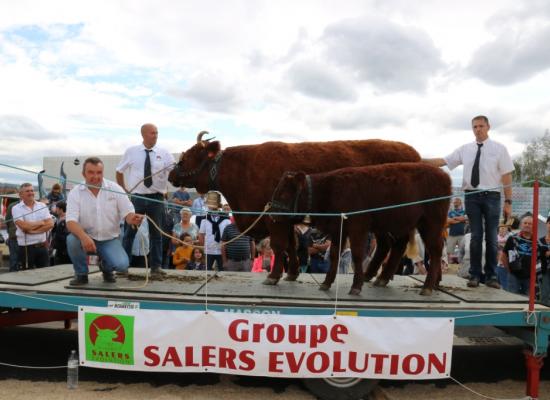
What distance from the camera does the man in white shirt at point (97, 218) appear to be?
17.2 ft

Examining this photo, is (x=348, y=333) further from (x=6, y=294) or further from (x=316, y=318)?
(x=6, y=294)

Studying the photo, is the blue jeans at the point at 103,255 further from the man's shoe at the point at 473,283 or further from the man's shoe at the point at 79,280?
the man's shoe at the point at 473,283

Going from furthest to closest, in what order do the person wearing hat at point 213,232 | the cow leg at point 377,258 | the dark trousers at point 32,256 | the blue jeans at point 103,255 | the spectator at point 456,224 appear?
the spectator at point 456,224 < the person wearing hat at point 213,232 < the dark trousers at point 32,256 < the cow leg at point 377,258 < the blue jeans at point 103,255

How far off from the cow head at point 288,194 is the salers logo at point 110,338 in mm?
1801

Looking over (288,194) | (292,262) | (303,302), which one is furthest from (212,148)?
(303,302)

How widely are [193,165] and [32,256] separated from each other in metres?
3.11

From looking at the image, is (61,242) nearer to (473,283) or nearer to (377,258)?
(377,258)

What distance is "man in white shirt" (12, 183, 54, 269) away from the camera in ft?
23.7

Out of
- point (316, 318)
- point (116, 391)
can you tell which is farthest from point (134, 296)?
point (316, 318)

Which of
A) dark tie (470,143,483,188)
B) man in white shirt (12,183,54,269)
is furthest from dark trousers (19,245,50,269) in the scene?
dark tie (470,143,483,188)

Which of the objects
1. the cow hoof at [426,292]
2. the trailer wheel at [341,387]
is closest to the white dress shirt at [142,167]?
the trailer wheel at [341,387]

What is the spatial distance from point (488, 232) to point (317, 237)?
348 cm

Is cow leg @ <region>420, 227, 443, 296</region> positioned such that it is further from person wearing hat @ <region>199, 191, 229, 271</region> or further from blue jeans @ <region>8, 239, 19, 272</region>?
blue jeans @ <region>8, 239, 19, 272</region>

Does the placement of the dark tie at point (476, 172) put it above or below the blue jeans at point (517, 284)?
above
